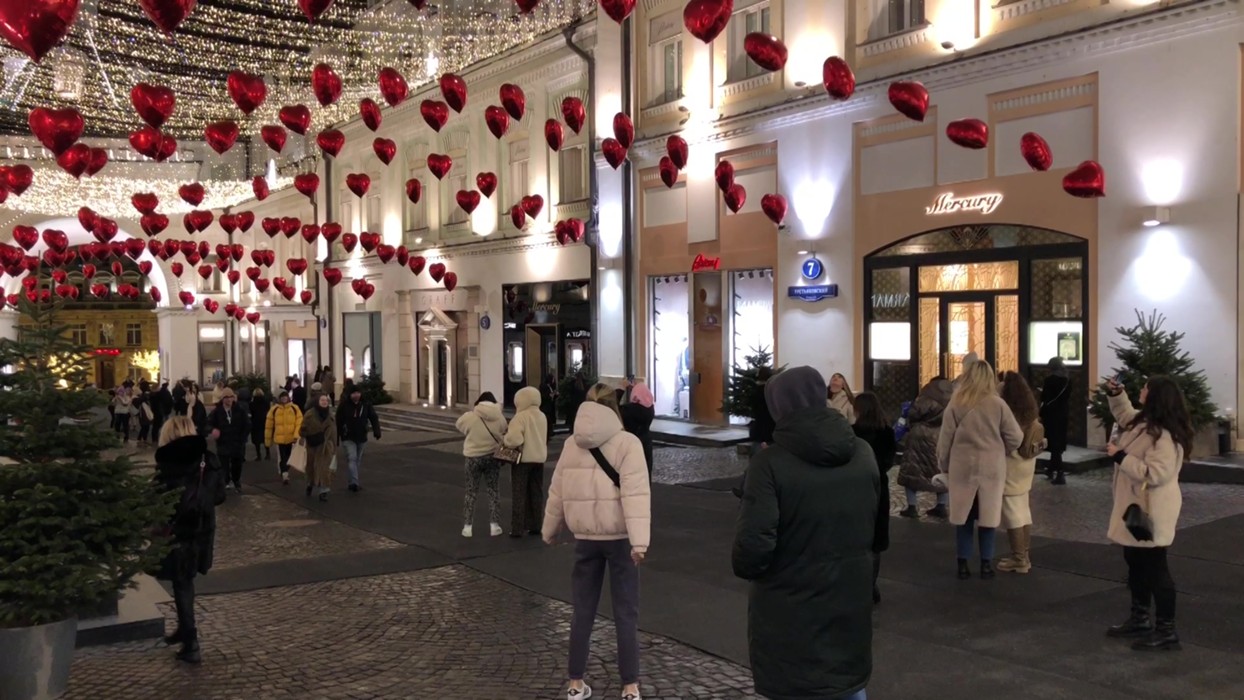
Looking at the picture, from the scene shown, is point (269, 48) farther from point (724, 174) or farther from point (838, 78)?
point (838, 78)

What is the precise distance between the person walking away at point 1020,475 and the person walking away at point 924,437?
1.67 meters

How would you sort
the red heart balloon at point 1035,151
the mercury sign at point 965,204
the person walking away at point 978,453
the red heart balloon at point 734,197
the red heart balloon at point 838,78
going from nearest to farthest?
the person walking away at point 978,453 < the red heart balloon at point 838,78 < the red heart balloon at point 1035,151 < the mercury sign at point 965,204 < the red heart balloon at point 734,197

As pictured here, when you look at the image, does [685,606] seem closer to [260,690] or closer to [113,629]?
[260,690]

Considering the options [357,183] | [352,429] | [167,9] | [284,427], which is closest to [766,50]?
[167,9]

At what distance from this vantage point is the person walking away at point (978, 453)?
8.40 m

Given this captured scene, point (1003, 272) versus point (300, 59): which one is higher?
point (300, 59)

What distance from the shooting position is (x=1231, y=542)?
9.77 metres

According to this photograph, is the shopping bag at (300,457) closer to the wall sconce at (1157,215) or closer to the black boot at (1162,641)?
the black boot at (1162,641)

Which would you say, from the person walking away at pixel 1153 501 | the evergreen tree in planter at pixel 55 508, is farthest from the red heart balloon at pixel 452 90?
the person walking away at pixel 1153 501

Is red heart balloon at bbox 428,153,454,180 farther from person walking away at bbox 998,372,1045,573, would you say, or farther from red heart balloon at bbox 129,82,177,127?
person walking away at bbox 998,372,1045,573

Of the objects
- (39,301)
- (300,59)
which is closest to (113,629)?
(39,301)

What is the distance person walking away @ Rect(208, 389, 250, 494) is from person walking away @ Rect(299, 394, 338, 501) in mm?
1747

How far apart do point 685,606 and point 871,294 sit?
12287 mm

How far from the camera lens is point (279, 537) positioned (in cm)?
1181
